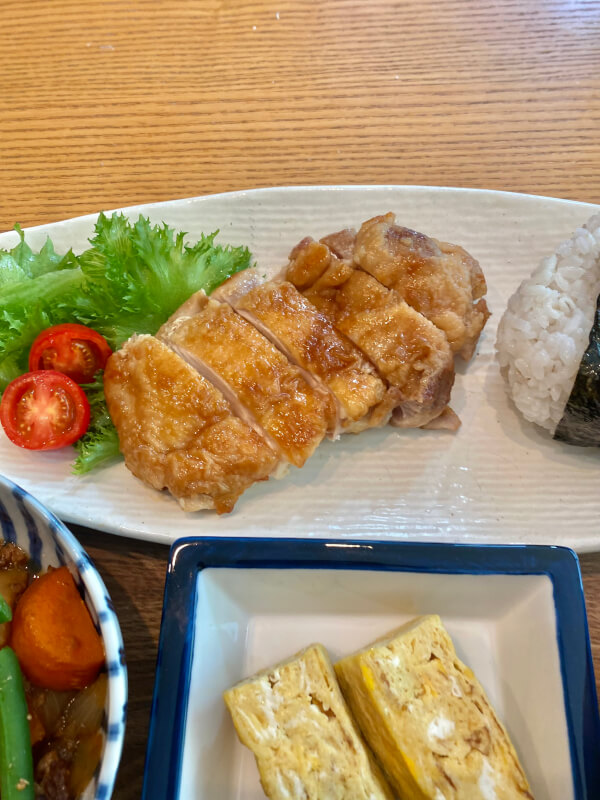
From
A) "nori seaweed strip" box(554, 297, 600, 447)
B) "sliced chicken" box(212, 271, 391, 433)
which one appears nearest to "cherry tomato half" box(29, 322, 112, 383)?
"sliced chicken" box(212, 271, 391, 433)

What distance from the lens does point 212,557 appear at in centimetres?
158

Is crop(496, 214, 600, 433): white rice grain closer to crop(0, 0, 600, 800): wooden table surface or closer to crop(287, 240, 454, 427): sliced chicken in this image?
crop(287, 240, 454, 427): sliced chicken

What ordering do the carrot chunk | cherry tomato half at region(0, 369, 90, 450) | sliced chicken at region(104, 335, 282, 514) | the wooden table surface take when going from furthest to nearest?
the wooden table surface → cherry tomato half at region(0, 369, 90, 450) → sliced chicken at region(104, 335, 282, 514) → the carrot chunk

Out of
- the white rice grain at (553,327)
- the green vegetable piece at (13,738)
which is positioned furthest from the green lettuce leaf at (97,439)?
the white rice grain at (553,327)

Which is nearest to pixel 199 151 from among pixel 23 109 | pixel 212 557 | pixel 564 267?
pixel 23 109

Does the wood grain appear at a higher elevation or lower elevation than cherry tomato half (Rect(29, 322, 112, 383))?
higher

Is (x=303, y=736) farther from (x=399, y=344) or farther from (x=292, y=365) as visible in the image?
(x=399, y=344)

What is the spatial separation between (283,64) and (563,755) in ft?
10.8

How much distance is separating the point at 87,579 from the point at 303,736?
0.68 meters

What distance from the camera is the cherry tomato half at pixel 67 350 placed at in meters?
2.25

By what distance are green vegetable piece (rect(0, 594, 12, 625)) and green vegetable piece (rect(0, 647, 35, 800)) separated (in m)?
0.10

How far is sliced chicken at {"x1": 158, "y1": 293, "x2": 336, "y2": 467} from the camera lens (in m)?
2.07

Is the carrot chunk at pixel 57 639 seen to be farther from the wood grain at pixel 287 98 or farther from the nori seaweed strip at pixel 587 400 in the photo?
the wood grain at pixel 287 98

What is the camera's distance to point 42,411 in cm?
214
